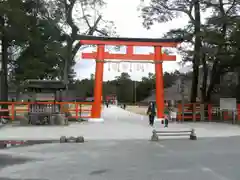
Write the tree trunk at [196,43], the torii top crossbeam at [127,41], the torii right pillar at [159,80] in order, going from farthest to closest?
the tree trunk at [196,43], the torii right pillar at [159,80], the torii top crossbeam at [127,41]

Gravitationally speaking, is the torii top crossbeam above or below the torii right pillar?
above

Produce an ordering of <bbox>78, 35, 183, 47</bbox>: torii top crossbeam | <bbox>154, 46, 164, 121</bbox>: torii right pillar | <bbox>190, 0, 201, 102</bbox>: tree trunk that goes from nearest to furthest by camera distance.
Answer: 1. <bbox>78, 35, 183, 47</bbox>: torii top crossbeam
2. <bbox>154, 46, 164, 121</bbox>: torii right pillar
3. <bbox>190, 0, 201, 102</bbox>: tree trunk

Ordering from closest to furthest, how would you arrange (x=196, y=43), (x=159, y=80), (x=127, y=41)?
(x=127, y=41), (x=159, y=80), (x=196, y=43)

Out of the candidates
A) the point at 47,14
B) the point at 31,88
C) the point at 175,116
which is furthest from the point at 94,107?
the point at 47,14

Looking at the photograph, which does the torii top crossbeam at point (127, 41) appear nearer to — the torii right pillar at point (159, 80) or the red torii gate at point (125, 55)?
the red torii gate at point (125, 55)

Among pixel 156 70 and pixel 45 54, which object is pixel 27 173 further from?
pixel 45 54

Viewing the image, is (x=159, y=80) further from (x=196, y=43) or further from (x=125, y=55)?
(x=196, y=43)

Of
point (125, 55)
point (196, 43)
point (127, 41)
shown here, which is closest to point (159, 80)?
point (125, 55)

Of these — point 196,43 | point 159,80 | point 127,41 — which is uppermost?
point 196,43

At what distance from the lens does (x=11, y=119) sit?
85.4 feet

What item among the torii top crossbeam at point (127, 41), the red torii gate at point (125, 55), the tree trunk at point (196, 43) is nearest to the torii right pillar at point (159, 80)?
the red torii gate at point (125, 55)

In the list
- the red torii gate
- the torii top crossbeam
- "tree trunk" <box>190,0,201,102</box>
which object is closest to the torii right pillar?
the red torii gate

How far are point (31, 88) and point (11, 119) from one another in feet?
9.66

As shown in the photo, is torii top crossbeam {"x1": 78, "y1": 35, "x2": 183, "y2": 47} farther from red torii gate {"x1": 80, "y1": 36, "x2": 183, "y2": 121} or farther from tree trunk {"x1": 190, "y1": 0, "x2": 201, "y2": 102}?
tree trunk {"x1": 190, "y1": 0, "x2": 201, "y2": 102}
